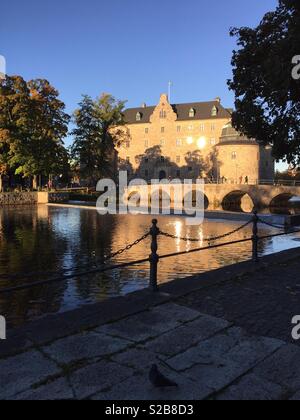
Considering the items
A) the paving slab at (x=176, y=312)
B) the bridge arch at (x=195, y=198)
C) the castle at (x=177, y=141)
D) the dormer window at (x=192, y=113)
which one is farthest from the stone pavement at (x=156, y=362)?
the dormer window at (x=192, y=113)

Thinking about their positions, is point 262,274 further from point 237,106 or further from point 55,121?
point 55,121

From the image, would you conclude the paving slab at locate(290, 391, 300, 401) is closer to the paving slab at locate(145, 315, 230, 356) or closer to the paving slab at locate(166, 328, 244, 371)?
the paving slab at locate(166, 328, 244, 371)

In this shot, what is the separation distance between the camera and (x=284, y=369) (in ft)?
12.7

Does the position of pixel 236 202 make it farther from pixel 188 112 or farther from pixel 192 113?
pixel 188 112

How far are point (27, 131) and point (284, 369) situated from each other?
42.7 meters

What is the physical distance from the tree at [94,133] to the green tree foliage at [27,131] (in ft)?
14.3

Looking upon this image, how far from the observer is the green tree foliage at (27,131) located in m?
40.7

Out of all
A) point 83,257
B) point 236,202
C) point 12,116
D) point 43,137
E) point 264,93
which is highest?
point 12,116

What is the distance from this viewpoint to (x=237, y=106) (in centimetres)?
1420

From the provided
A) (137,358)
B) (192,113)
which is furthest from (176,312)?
(192,113)

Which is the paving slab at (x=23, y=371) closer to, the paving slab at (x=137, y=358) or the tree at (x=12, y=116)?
the paving slab at (x=137, y=358)

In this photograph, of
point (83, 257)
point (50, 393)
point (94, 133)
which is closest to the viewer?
point (50, 393)

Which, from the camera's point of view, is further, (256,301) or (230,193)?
(230,193)
